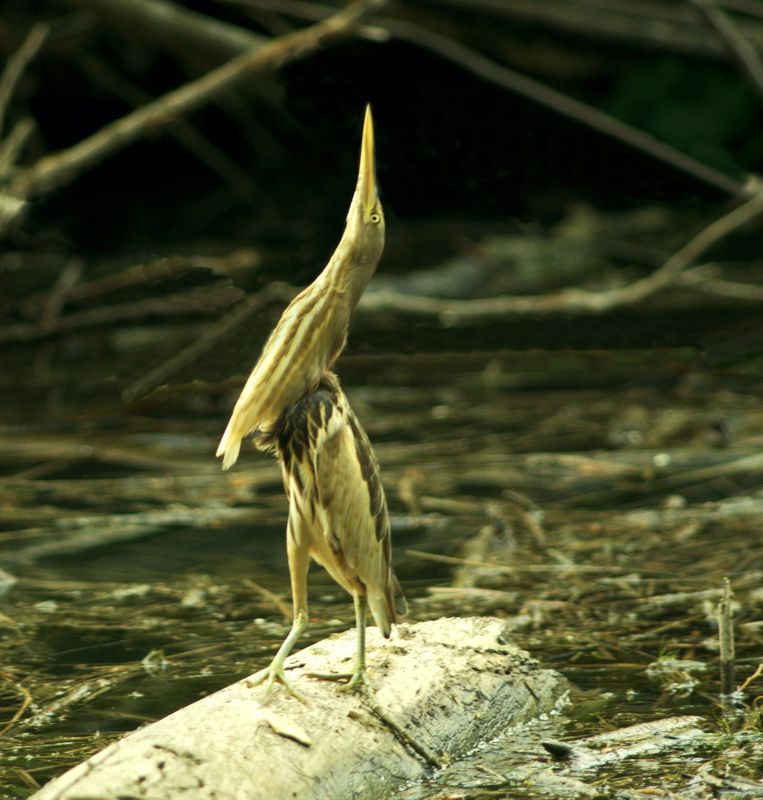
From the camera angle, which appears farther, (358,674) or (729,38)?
(729,38)

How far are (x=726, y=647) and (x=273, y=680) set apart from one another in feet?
3.48

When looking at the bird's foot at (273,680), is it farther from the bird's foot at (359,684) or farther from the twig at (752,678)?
the twig at (752,678)

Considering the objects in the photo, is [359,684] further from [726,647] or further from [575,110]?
[575,110]

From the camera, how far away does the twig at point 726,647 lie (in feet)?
10.4

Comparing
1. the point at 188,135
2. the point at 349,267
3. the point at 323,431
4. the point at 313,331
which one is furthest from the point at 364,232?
the point at 188,135

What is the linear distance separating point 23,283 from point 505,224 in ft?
12.7

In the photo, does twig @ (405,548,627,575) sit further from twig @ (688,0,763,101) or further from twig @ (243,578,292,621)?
twig @ (688,0,763,101)

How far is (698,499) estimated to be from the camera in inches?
202

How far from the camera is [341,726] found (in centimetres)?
273

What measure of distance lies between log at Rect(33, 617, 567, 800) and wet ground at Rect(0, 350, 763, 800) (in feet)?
0.28

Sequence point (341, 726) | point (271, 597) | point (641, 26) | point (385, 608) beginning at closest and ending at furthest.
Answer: point (341, 726) → point (385, 608) → point (271, 597) → point (641, 26)

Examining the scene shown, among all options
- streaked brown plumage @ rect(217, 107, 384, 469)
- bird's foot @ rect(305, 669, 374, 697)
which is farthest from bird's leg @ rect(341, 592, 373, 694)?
streaked brown plumage @ rect(217, 107, 384, 469)

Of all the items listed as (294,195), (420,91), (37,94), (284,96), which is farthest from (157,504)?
(37,94)

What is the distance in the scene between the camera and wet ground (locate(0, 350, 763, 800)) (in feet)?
10.5
